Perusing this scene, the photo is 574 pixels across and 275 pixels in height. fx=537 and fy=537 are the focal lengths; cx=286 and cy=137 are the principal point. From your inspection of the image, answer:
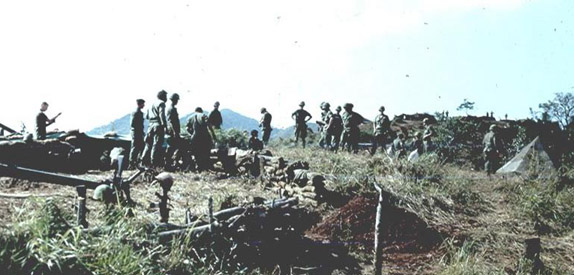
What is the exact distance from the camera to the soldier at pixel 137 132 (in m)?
11.5

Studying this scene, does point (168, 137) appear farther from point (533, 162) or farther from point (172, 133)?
point (533, 162)

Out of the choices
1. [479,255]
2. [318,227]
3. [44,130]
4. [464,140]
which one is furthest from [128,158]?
[464,140]

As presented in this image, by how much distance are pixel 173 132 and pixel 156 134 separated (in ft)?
1.62

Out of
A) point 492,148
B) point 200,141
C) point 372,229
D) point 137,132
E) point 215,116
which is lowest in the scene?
point 372,229

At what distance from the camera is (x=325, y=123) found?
17.0m

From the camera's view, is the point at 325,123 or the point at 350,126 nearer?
the point at 350,126

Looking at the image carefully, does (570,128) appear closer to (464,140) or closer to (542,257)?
(464,140)

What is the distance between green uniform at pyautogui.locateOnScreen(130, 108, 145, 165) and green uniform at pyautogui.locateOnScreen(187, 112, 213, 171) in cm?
112

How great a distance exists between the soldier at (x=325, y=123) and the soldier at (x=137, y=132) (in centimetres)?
619

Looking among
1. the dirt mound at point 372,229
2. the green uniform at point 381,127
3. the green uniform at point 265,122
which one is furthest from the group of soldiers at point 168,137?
the green uniform at point 381,127

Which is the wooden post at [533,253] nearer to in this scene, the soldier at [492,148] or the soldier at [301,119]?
the soldier at [492,148]

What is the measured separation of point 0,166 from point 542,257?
303 inches

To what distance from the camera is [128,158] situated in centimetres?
1272

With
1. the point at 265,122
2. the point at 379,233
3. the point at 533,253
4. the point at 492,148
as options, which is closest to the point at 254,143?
the point at 265,122
